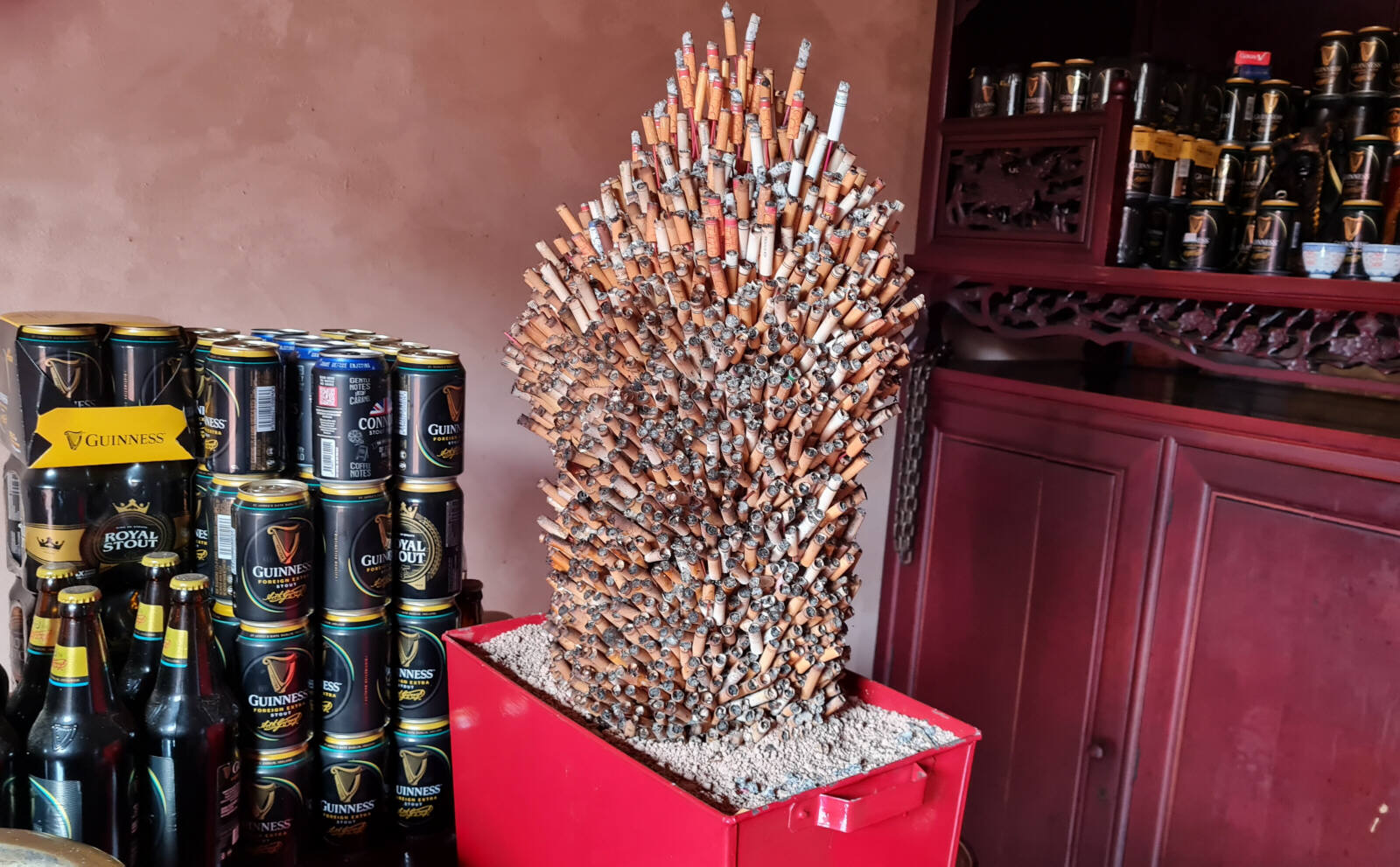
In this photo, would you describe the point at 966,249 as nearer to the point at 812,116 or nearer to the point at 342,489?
the point at 812,116

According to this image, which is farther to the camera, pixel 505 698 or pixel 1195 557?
pixel 1195 557

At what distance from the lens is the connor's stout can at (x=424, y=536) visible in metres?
0.99

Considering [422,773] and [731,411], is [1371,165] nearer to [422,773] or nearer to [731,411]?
[731,411]

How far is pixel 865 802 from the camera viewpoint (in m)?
0.71

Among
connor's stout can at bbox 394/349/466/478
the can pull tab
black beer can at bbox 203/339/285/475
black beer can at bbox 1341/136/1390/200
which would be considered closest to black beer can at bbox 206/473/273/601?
black beer can at bbox 203/339/285/475

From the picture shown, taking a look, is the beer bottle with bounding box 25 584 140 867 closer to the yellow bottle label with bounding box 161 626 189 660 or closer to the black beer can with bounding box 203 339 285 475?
the yellow bottle label with bounding box 161 626 189 660

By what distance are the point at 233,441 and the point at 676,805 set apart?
21.3 inches

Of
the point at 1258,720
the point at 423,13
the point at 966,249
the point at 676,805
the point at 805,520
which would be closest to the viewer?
the point at 676,805

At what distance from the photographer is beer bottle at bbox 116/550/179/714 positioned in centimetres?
87

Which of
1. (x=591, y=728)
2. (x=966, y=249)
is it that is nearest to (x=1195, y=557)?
(x=966, y=249)

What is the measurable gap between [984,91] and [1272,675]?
1.20m

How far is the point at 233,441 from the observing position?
94cm

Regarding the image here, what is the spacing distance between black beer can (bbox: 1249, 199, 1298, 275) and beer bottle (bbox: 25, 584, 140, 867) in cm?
169

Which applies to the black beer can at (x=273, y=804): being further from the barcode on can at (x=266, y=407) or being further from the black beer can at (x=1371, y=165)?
the black beer can at (x=1371, y=165)
